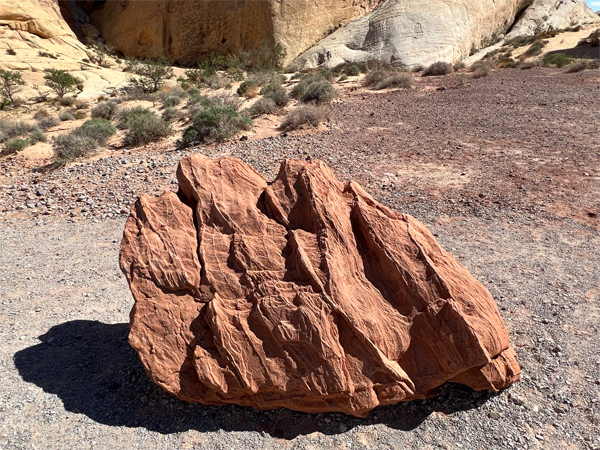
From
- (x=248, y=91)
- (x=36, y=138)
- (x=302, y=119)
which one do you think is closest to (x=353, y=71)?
(x=248, y=91)

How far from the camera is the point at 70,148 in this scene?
13.3 metres

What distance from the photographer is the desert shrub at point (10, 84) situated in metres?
22.1

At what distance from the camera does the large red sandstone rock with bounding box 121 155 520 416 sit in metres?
3.89

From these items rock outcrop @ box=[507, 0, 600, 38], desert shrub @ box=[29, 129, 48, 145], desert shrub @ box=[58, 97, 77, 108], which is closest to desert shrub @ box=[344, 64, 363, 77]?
desert shrub @ box=[58, 97, 77, 108]

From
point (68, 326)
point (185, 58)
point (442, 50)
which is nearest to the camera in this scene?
point (68, 326)

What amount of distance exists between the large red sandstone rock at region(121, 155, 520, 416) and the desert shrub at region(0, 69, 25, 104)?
2442 centimetres

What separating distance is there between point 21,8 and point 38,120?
62.5 feet

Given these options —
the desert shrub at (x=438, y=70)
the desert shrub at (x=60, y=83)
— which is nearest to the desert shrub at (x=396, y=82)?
the desert shrub at (x=438, y=70)

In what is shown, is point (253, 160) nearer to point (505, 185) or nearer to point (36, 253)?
point (36, 253)

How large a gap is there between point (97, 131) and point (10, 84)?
44.5 feet

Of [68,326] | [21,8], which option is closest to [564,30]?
[68,326]

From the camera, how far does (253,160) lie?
39.5 ft

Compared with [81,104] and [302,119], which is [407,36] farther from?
[81,104]

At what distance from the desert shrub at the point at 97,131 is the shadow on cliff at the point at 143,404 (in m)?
11.2
